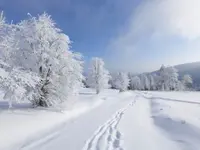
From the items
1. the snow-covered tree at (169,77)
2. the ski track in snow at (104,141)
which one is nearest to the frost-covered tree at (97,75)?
the snow-covered tree at (169,77)

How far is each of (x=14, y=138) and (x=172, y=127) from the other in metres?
9.48

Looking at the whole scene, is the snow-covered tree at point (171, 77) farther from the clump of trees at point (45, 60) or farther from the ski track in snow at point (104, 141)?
the ski track in snow at point (104, 141)

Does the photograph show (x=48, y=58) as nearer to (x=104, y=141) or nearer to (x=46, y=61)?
(x=46, y=61)

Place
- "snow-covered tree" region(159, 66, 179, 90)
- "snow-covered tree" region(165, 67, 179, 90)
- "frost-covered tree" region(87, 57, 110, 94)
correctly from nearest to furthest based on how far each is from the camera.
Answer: "frost-covered tree" region(87, 57, 110, 94) < "snow-covered tree" region(165, 67, 179, 90) < "snow-covered tree" region(159, 66, 179, 90)

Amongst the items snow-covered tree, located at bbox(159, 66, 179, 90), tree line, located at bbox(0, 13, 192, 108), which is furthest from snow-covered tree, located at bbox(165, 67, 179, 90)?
tree line, located at bbox(0, 13, 192, 108)

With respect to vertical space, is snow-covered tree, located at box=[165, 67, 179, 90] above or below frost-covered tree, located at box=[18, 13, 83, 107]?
above

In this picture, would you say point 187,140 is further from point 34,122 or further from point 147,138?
point 34,122

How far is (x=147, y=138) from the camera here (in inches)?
456

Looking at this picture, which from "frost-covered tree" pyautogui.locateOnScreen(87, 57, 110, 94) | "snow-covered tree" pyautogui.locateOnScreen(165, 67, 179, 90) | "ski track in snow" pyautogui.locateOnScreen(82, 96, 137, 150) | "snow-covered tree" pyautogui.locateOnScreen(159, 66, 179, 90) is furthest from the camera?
"snow-covered tree" pyautogui.locateOnScreen(159, 66, 179, 90)

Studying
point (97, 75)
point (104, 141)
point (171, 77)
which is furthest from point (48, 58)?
point (171, 77)

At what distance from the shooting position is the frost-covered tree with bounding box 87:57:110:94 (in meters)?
61.9

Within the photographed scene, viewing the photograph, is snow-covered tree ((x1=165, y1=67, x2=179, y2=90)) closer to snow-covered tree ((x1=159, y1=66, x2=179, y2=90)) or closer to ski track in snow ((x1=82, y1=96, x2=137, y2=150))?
snow-covered tree ((x1=159, y1=66, x2=179, y2=90))

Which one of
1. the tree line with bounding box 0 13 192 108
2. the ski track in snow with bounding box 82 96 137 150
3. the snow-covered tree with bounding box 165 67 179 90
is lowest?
the ski track in snow with bounding box 82 96 137 150

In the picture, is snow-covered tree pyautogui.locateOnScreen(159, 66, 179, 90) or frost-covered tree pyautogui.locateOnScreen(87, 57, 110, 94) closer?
frost-covered tree pyautogui.locateOnScreen(87, 57, 110, 94)
